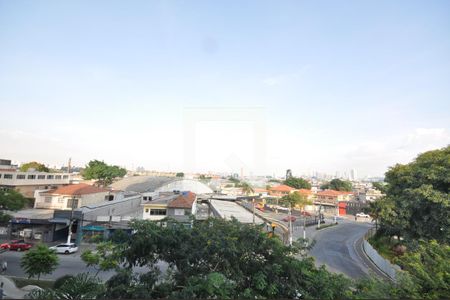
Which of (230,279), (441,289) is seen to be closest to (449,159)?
(441,289)

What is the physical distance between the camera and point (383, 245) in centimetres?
2884

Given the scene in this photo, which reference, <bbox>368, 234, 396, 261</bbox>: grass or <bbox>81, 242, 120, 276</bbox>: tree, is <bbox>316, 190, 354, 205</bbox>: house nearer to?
<bbox>368, 234, 396, 261</bbox>: grass

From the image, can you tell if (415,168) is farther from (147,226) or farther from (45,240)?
(45,240)

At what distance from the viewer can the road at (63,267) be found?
18000 millimetres

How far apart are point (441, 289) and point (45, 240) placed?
3192 centimetres

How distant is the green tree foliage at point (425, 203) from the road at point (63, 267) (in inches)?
762

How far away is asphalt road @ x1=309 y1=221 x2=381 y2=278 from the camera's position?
22.3 metres

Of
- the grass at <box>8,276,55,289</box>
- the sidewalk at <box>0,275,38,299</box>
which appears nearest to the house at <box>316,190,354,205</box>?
the grass at <box>8,276,55,289</box>

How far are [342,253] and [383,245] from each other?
518cm

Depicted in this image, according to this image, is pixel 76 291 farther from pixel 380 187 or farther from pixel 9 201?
pixel 380 187

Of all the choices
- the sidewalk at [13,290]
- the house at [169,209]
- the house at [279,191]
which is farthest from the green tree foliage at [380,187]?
the house at [279,191]

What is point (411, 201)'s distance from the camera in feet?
66.8

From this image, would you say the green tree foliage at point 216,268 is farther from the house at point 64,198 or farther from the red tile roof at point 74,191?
the red tile roof at point 74,191

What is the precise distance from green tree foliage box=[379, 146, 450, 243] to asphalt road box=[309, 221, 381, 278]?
485 cm
